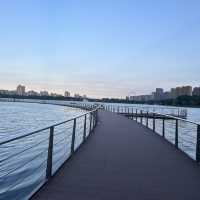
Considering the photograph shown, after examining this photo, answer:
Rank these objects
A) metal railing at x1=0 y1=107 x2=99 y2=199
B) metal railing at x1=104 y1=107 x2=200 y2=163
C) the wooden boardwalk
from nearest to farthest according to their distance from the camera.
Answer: the wooden boardwalk < metal railing at x1=0 y1=107 x2=99 y2=199 < metal railing at x1=104 y1=107 x2=200 y2=163

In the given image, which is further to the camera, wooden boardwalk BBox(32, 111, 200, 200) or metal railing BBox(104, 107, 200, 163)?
metal railing BBox(104, 107, 200, 163)

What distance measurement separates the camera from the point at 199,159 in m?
8.95

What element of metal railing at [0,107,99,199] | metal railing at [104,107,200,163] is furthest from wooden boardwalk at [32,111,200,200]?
metal railing at [104,107,200,163]

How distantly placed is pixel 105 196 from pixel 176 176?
214 cm

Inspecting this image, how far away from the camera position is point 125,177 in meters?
6.99

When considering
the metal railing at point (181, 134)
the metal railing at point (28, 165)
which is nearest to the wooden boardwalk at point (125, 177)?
the metal railing at point (28, 165)

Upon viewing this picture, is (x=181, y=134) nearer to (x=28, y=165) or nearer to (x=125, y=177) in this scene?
(x=28, y=165)

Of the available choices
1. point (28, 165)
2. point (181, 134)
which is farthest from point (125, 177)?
point (181, 134)

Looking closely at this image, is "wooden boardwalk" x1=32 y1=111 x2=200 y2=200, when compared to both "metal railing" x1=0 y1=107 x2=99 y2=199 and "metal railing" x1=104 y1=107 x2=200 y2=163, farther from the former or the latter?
"metal railing" x1=104 y1=107 x2=200 y2=163

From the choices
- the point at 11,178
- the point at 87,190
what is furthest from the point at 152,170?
the point at 11,178

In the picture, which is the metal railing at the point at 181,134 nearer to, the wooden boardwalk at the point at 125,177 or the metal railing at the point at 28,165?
the wooden boardwalk at the point at 125,177

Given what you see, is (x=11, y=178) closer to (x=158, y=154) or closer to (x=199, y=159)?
(x=158, y=154)

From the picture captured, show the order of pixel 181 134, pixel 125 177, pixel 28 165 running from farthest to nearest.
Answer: pixel 181 134 → pixel 28 165 → pixel 125 177

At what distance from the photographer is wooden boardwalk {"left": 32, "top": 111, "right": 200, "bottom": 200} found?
5.73 metres
